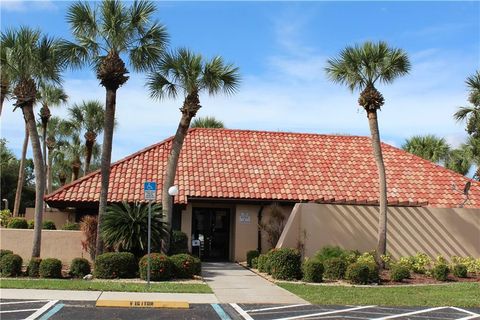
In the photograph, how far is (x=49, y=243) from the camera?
1948cm

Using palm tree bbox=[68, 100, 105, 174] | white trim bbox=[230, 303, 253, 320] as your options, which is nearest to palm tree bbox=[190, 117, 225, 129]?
palm tree bbox=[68, 100, 105, 174]

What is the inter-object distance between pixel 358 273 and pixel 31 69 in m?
12.3

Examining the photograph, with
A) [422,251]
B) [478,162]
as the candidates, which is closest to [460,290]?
[422,251]

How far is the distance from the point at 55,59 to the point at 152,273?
7.77 metres

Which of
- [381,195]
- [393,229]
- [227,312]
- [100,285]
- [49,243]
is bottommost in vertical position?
[227,312]

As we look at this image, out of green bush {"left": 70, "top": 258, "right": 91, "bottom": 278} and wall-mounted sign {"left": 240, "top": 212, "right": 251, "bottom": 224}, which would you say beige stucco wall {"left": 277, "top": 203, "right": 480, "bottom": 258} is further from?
green bush {"left": 70, "top": 258, "right": 91, "bottom": 278}

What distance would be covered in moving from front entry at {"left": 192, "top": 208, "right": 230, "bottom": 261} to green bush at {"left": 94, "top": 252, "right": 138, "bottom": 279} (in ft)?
22.6

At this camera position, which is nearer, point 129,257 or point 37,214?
point 129,257

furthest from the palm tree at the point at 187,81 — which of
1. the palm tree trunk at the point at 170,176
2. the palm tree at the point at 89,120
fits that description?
the palm tree at the point at 89,120

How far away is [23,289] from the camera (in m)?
13.5

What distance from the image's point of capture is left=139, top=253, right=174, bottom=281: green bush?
620 inches

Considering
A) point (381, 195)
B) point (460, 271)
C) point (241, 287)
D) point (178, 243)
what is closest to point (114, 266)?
point (178, 243)

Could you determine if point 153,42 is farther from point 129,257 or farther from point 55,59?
point 129,257

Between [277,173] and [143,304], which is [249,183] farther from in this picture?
[143,304]
